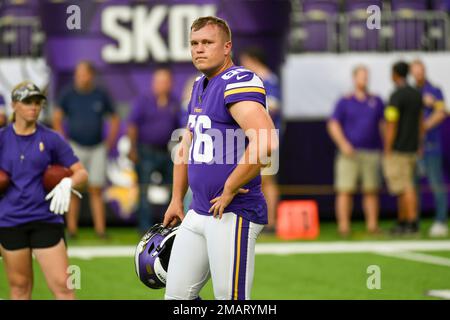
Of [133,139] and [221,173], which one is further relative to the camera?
[133,139]

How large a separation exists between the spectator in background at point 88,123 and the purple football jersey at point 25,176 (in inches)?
225

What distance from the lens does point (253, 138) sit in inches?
218

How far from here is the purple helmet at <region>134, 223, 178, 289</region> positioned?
6195mm

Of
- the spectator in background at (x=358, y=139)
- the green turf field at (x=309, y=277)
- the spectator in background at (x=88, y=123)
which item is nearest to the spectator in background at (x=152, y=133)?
the spectator in background at (x=88, y=123)

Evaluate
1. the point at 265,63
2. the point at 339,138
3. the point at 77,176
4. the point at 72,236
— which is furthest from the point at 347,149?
the point at 77,176

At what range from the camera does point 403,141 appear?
1346 cm

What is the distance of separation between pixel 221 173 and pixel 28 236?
2.19m

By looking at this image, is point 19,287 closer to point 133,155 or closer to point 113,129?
point 133,155

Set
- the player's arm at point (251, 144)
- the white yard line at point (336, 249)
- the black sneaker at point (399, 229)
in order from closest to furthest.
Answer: the player's arm at point (251, 144) → the white yard line at point (336, 249) → the black sneaker at point (399, 229)

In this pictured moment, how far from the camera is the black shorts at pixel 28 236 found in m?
7.37

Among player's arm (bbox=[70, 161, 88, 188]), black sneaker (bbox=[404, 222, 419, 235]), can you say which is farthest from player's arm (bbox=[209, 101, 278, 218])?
black sneaker (bbox=[404, 222, 419, 235])

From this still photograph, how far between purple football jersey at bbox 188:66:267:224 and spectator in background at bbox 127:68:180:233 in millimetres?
7261

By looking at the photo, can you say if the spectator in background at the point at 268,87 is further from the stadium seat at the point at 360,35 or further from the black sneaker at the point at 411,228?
the stadium seat at the point at 360,35
